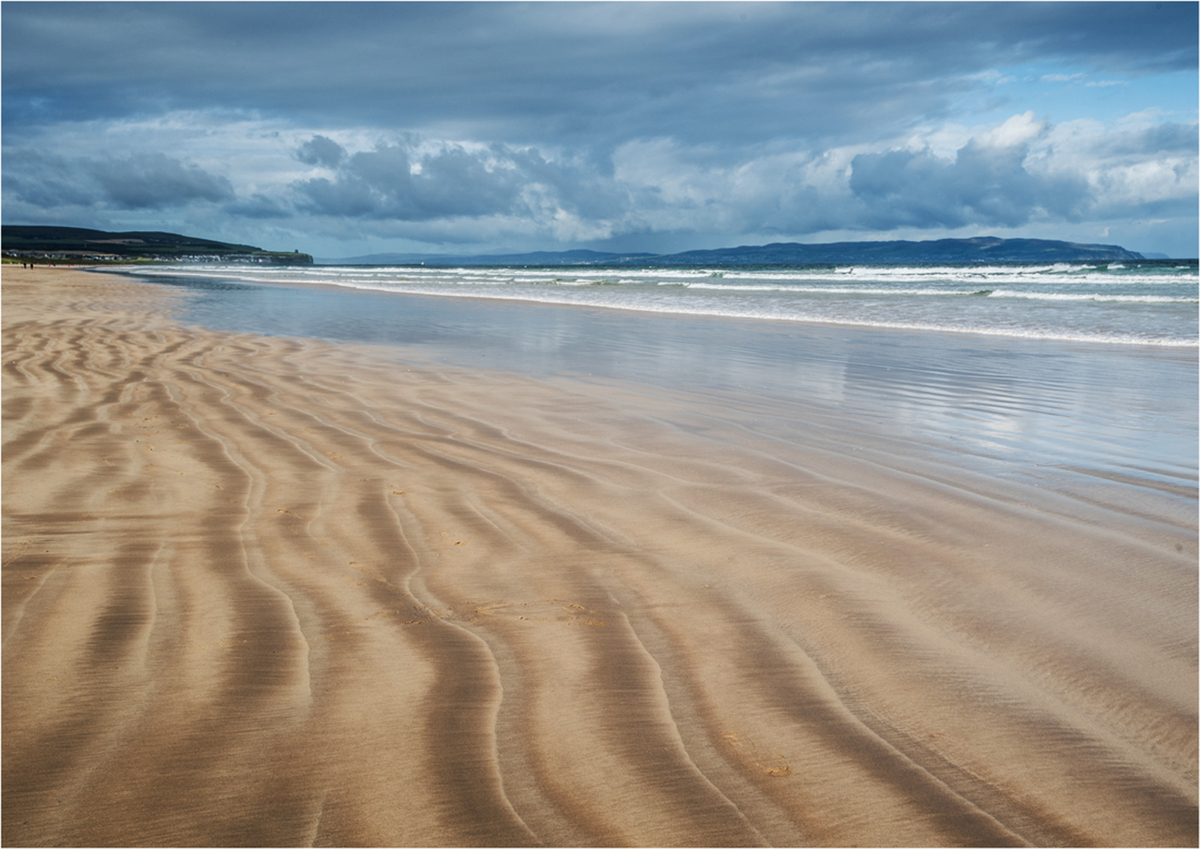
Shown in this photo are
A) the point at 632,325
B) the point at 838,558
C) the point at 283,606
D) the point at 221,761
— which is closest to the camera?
the point at 221,761

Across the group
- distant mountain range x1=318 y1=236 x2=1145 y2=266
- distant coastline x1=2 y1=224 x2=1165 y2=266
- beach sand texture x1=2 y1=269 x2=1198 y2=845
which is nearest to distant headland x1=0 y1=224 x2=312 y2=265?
distant coastline x1=2 y1=224 x2=1165 y2=266

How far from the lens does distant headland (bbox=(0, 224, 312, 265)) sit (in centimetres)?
12812

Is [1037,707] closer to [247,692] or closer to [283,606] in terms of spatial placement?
[247,692]

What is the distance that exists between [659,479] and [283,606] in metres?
2.32

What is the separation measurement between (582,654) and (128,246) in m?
174

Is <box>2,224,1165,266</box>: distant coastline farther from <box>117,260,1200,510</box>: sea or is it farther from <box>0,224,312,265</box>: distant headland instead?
<box>117,260,1200,510</box>: sea

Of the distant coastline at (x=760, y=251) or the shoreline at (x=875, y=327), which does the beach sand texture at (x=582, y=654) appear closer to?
the shoreline at (x=875, y=327)

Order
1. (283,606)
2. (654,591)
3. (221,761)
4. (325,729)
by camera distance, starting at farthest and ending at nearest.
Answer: (654,591), (283,606), (325,729), (221,761)

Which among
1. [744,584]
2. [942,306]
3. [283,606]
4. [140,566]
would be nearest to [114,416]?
[140,566]

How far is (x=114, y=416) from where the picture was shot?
6070 mm

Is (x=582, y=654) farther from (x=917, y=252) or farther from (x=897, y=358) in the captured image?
(x=917, y=252)

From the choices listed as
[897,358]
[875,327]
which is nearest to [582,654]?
[897,358]

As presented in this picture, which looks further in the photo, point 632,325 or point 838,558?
point 632,325

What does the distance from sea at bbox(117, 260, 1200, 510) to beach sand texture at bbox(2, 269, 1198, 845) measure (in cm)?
135
